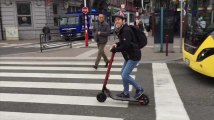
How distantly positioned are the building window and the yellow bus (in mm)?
24540

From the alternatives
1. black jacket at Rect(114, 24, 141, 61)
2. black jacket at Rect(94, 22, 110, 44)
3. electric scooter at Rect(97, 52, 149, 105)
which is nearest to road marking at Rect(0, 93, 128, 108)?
electric scooter at Rect(97, 52, 149, 105)

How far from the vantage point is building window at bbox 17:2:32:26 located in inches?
1256

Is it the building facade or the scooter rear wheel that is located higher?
the building facade

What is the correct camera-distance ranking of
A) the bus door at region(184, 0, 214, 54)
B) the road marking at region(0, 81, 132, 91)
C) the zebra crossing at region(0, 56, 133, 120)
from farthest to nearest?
the bus door at region(184, 0, 214, 54), the road marking at region(0, 81, 132, 91), the zebra crossing at region(0, 56, 133, 120)

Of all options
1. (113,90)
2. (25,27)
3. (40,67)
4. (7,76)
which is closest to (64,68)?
(40,67)

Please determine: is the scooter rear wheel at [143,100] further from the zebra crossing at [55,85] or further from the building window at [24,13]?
the building window at [24,13]

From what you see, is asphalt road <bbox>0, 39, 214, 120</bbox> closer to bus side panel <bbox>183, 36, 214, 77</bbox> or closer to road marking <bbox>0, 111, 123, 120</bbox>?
road marking <bbox>0, 111, 123, 120</bbox>

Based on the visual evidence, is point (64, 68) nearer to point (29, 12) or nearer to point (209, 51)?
point (209, 51)

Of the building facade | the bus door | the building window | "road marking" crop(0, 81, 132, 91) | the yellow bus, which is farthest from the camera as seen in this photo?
the building window

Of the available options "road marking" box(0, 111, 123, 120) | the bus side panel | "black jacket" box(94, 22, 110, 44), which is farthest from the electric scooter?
"black jacket" box(94, 22, 110, 44)

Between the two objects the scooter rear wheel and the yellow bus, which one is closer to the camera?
the scooter rear wheel

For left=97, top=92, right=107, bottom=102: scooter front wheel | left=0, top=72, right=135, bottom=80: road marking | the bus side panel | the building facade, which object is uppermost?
the building facade

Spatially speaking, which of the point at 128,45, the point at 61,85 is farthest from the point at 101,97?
the point at 61,85

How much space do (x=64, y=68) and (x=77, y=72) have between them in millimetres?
1091
